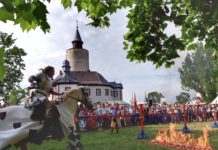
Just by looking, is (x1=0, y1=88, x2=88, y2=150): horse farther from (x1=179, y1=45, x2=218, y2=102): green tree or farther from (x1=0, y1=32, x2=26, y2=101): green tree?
(x1=179, y1=45, x2=218, y2=102): green tree

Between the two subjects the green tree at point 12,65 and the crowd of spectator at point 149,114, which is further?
the green tree at point 12,65

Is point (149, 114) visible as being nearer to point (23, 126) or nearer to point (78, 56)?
point (23, 126)

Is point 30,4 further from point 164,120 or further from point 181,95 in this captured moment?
point 181,95

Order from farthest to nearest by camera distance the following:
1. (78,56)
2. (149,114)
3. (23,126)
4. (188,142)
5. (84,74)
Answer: (78,56)
(84,74)
(149,114)
(188,142)
(23,126)

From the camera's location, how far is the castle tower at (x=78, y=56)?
98.8 meters

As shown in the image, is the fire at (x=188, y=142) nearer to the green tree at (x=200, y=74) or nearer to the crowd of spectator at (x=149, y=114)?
the crowd of spectator at (x=149, y=114)

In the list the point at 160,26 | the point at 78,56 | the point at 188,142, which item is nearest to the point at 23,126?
the point at 160,26

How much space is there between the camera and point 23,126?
1091 cm

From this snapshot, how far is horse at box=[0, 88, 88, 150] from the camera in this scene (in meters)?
10.7

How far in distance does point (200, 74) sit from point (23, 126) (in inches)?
3242

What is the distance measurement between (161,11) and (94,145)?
9.22m

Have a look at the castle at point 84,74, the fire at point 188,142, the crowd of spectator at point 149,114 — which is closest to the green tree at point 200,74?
the castle at point 84,74

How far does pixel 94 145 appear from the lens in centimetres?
1519

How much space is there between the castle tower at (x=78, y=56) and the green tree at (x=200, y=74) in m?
24.4
